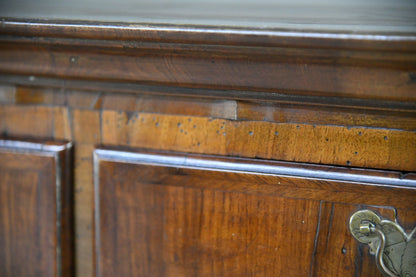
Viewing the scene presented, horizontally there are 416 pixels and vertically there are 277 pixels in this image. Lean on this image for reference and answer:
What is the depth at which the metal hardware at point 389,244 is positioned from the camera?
32 centimetres

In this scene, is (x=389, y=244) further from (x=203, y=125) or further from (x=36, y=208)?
(x=36, y=208)

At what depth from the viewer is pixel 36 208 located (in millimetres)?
414

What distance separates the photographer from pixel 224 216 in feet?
1.19

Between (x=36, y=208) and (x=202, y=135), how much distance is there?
214 millimetres

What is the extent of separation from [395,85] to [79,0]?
32cm

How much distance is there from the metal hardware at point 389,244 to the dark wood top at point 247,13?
17 cm

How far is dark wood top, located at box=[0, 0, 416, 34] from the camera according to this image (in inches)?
12.2

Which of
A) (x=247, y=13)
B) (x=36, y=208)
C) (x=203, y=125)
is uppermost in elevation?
(x=247, y=13)

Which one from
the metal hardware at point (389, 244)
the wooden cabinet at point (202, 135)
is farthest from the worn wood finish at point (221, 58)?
the metal hardware at point (389, 244)

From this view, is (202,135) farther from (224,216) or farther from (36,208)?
(36,208)

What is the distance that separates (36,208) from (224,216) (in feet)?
0.72

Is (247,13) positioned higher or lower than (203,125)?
higher

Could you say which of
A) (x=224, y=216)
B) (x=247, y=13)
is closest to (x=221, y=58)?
(x=247, y=13)

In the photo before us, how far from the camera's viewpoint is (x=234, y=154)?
364 mm
